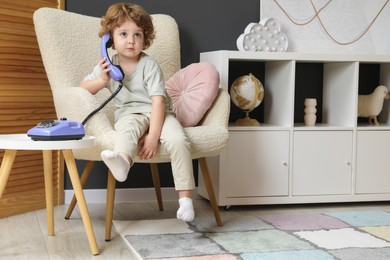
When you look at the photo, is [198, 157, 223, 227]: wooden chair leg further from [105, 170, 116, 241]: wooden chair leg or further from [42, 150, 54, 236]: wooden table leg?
[42, 150, 54, 236]: wooden table leg

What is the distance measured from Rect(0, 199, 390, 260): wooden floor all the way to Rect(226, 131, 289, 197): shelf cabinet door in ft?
0.33

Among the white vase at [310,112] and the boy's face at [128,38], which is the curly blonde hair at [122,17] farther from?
the white vase at [310,112]

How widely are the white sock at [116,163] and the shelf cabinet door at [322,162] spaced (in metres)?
1.17

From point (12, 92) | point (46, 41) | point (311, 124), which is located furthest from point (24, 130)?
point (311, 124)

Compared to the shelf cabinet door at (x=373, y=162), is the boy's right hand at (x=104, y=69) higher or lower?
higher

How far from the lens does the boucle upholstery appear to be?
216 centimetres

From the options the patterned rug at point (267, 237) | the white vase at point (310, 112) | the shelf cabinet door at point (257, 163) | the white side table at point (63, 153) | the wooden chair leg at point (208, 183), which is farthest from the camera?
the white vase at point (310, 112)

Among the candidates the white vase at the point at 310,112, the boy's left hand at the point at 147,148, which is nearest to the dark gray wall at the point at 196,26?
the white vase at the point at 310,112

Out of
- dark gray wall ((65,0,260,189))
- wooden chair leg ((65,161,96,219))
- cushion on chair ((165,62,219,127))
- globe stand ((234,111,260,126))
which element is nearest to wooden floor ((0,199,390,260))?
wooden chair leg ((65,161,96,219))

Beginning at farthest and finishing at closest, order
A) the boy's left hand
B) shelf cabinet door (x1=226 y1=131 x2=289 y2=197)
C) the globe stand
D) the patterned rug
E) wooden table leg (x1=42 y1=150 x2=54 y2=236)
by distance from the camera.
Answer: the globe stand → shelf cabinet door (x1=226 y1=131 x2=289 y2=197) → wooden table leg (x1=42 y1=150 x2=54 y2=236) → the boy's left hand → the patterned rug

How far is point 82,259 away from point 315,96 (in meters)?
1.78

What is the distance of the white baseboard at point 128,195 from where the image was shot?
→ 2.93 metres

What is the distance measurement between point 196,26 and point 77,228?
4.15ft

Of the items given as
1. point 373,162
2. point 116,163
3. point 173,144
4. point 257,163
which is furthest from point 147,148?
point 373,162
